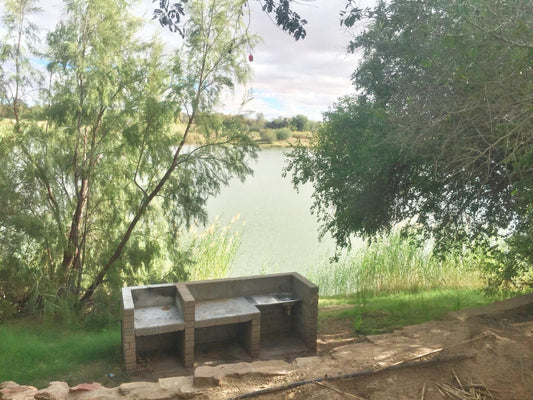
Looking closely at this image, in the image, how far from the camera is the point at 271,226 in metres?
17.5

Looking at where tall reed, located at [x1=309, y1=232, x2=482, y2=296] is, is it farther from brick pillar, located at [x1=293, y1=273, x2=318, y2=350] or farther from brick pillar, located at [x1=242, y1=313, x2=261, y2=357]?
brick pillar, located at [x1=242, y1=313, x2=261, y2=357]

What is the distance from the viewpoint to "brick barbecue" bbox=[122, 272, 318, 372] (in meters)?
6.60

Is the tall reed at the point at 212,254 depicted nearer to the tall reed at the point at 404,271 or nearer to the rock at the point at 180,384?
the tall reed at the point at 404,271

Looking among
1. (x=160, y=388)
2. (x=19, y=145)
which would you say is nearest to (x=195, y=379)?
(x=160, y=388)

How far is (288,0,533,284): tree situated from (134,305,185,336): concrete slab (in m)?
3.26

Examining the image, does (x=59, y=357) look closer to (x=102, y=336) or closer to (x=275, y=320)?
(x=102, y=336)

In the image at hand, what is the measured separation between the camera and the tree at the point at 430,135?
511cm

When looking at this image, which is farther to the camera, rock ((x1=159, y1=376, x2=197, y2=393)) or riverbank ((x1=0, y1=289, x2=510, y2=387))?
riverbank ((x1=0, y1=289, x2=510, y2=387))

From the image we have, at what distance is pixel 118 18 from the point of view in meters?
10.0

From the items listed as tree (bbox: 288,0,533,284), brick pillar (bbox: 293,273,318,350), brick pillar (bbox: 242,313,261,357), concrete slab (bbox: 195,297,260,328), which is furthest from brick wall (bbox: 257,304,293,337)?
tree (bbox: 288,0,533,284)

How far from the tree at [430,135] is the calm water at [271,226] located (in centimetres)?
276

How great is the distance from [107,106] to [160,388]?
7.44m

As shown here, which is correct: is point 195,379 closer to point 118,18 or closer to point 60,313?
point 60,313

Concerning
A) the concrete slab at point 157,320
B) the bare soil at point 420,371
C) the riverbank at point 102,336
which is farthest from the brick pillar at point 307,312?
the concrete slab at point 157,320
